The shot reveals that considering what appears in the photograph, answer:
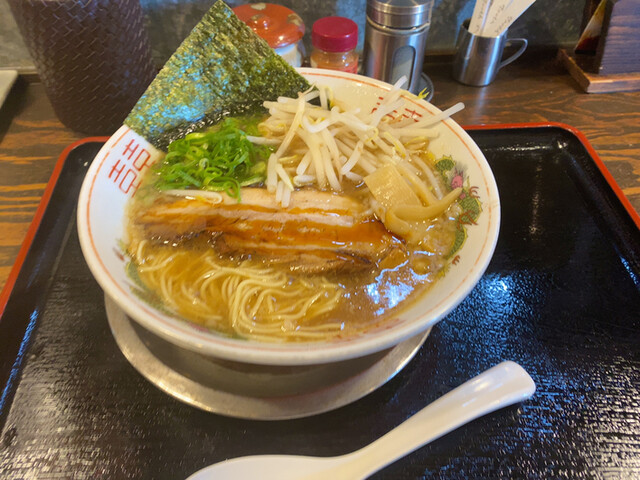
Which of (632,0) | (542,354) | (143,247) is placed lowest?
(542,354)

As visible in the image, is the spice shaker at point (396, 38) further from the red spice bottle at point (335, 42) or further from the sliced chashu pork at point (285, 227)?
the sliced chashu pork at point (285, 227)

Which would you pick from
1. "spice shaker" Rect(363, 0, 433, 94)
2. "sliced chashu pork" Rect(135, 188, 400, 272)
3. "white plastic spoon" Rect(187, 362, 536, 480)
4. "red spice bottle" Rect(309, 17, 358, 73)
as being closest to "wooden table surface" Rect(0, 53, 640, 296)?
"spice shaker" Rect(363, 0, 433, 94)

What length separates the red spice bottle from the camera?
192cm

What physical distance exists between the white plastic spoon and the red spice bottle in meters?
1.48

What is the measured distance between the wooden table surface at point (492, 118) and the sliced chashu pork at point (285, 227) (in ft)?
2.47

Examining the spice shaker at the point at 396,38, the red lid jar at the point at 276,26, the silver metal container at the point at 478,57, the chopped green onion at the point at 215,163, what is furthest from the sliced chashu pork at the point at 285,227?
the silver metal container at the point at 478,57

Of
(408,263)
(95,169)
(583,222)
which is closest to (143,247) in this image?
(95,169)

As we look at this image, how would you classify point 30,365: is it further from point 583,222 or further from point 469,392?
point 583,222

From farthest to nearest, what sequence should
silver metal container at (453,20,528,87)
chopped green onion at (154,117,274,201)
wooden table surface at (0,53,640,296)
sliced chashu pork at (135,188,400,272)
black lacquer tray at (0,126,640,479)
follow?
1. silver metal container at (453,20,528,87)
2. wooden table surface at (0,53,640,296)
3. chopped green onion at (154,117,274,201)
4. sliced chashu pork at (135,188,400,272)
5. black lacquer tray at (0,126,640,479)

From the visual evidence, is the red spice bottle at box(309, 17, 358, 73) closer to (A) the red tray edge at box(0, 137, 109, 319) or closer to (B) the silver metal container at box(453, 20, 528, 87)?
(B) the silver metal container at box(453, 20, 528, 87)

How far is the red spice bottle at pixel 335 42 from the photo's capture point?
1.92m

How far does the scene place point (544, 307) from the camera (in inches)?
53.6

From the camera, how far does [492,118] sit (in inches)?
89.6

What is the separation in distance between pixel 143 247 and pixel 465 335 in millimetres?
990
